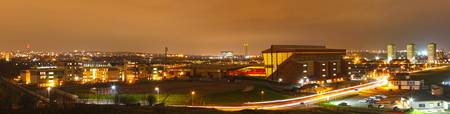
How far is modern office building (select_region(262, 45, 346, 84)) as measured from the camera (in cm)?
4404

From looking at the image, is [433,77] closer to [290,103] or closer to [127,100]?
[290,103]

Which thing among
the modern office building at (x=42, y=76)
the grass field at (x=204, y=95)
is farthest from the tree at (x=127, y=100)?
the modern office building at (x=42, y=76)

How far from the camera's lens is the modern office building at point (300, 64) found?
44041 millimetres

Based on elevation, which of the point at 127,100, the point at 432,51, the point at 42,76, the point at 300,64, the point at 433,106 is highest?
the point at 432,51

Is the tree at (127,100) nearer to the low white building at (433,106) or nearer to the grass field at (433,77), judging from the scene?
the low white building at (433,106)

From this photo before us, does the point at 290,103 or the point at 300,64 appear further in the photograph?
the point at 300,64

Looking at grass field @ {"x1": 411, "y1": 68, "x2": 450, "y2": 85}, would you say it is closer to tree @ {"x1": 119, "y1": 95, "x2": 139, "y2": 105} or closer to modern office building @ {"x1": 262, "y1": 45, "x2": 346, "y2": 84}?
modern office building @ {"x1": 262, "y1": 45, "x2": 346, "y2": 84}

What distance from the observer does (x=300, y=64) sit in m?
Result: 44.6

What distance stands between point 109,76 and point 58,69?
5533 millimetres

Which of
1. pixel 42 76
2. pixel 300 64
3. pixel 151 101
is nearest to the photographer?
pixel 151 101

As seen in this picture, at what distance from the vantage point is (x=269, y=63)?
45.4m

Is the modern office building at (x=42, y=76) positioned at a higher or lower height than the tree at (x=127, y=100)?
higher

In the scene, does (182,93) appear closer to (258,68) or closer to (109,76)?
(258,68)

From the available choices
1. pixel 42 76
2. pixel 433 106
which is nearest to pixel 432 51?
pixel 42 76
